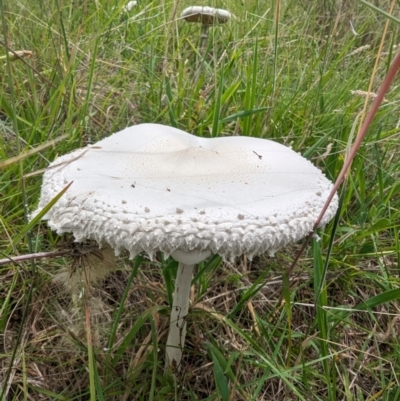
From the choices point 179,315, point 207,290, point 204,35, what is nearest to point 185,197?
point 179,315

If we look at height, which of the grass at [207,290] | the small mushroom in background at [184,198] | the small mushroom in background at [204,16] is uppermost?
the small mushroom in background at [204,16]

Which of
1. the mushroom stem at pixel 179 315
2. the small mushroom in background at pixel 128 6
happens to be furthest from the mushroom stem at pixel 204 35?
the mushroom stem at pixel 179 315

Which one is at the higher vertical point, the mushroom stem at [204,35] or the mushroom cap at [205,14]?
the mushroom cap at [205,14]

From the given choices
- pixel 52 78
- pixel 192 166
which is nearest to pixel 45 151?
pixel 52 78

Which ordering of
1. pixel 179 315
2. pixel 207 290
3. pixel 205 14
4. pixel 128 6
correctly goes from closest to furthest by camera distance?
pixel 179 315
pixel 207 290
pixel 205 14
pixel 128 6

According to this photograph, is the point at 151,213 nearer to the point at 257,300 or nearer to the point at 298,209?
the point at 298,209

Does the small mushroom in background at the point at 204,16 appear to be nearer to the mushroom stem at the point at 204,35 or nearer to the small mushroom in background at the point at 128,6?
the mushroom stem at the point at 204,35

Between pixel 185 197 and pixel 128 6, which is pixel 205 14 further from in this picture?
pixel 185 197

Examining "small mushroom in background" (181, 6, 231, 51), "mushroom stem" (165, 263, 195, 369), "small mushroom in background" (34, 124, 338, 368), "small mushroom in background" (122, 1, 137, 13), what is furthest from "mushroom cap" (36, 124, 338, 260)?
"small mushroom in background" (122, 1, 137, 13)
